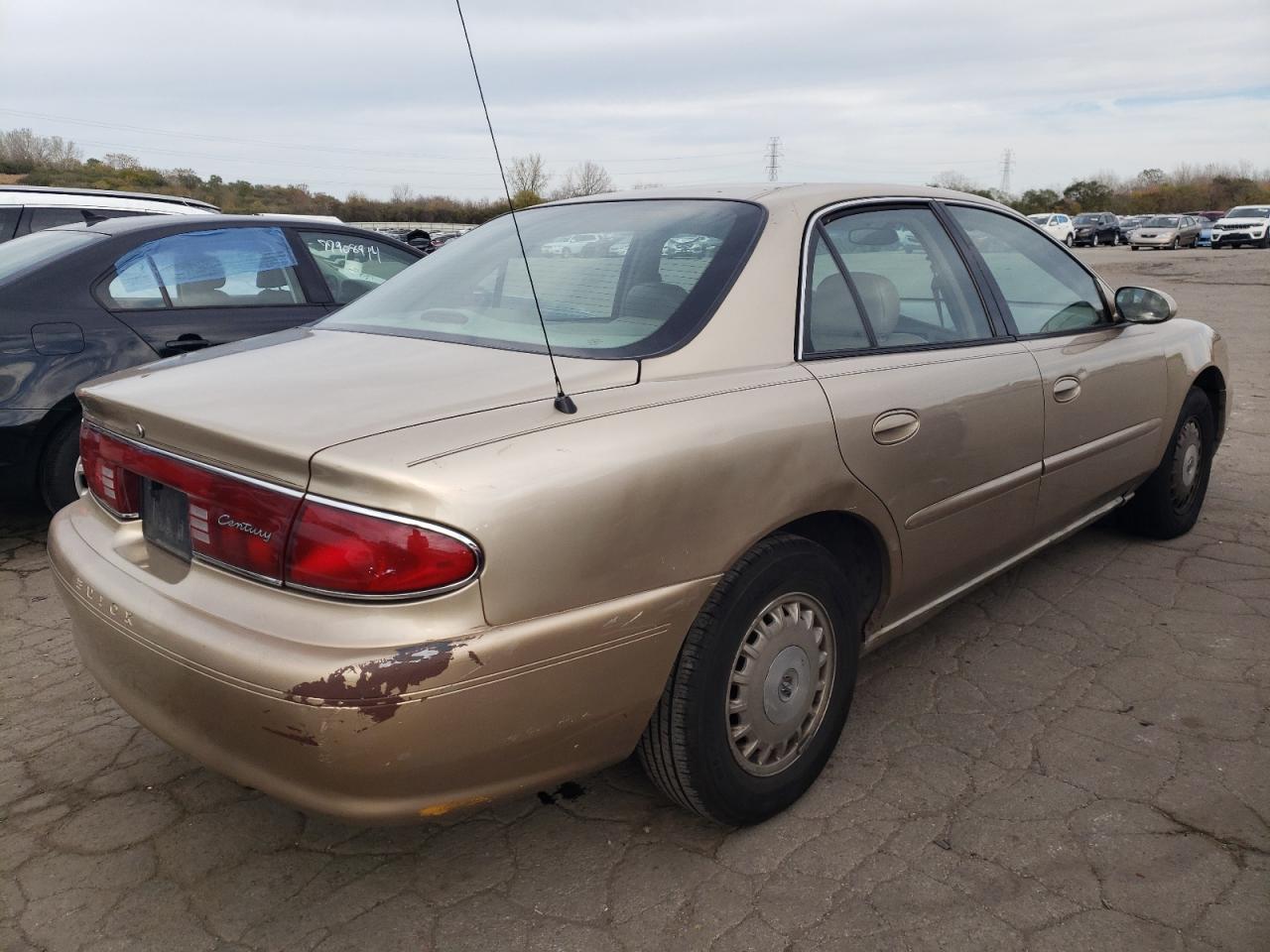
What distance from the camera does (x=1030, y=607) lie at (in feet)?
12.1

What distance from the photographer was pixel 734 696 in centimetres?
223

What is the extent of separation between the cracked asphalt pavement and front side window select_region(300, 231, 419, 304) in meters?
2.63

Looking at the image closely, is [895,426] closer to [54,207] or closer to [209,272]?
[209,272]

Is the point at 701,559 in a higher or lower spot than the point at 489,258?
lower

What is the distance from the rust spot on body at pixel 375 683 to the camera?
1.66 m

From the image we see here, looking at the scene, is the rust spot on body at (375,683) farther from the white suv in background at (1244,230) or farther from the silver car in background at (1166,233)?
the white suv in background at (1244,230)

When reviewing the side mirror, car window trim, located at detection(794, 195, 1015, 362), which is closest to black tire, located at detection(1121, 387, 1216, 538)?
the side mirror

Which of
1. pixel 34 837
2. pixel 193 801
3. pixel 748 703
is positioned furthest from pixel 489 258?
pixel 34 837

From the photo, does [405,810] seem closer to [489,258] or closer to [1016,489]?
[489,258]

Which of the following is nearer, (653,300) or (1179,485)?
(653,300)

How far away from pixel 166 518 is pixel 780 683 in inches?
55.0

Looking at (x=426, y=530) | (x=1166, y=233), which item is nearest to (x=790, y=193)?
(x=426, y=530)

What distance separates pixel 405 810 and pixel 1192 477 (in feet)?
12.9

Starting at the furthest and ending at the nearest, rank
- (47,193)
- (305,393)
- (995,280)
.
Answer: (47,193) → (995,280) → (305,393)
